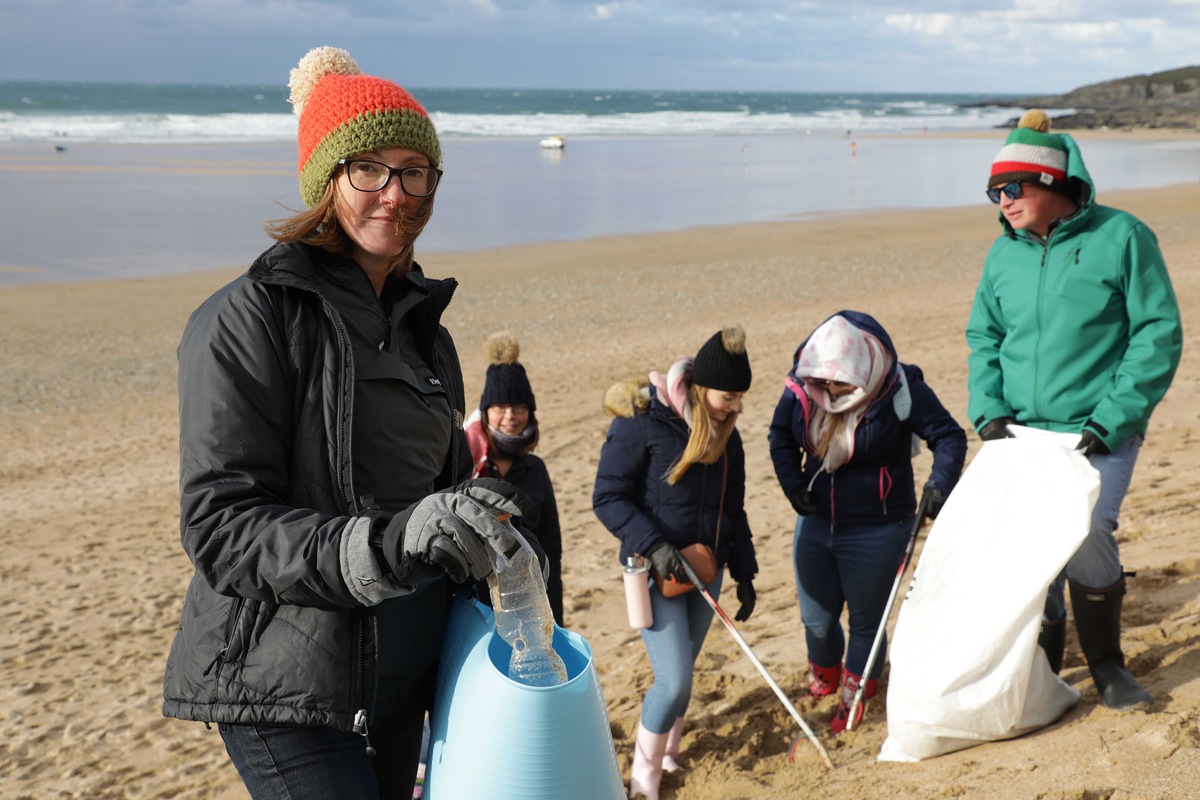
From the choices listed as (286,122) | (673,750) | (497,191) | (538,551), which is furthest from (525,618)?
(286,122)

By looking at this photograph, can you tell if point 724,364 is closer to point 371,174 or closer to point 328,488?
point 371,174

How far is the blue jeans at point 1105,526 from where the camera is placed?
3568mm

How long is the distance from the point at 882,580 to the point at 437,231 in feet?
58.0

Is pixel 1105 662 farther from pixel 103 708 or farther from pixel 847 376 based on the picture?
pixel 103 708

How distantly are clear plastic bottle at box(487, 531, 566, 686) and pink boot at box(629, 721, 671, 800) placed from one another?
6.83 feet

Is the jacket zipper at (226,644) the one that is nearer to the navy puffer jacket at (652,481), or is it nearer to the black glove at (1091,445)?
the navy puffer jacket at (652,481)

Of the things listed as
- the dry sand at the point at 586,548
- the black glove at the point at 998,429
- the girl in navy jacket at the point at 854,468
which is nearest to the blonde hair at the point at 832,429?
the girl in navy jacket at the point at 854,468

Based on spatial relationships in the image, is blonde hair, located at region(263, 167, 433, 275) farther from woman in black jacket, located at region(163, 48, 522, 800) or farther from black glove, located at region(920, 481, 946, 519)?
black glove, located at region(920, 481, 946, 519)

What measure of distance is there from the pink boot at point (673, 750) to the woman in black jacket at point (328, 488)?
2.06m

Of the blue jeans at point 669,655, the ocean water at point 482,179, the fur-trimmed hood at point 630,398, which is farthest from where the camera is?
the ocean water at point 482,179

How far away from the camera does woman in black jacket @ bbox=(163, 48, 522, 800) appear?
176 centimetres

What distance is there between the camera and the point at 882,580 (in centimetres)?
424

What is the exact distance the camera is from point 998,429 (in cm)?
388

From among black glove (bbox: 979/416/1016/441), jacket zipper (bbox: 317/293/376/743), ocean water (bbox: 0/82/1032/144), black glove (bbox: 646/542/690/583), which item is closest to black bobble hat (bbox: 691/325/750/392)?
black glove (bbox: 646/542/690/583)
